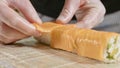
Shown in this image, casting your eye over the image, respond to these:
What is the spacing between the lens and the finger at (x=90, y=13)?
33.5 inches

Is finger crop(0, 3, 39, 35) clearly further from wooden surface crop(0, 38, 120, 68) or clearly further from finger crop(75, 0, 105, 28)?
finger crop(75, 0, 105, 28)

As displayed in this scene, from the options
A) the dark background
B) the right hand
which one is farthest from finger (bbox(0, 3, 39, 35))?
the dark background

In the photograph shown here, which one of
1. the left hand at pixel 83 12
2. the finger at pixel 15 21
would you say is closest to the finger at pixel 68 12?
the left hand at pixel 83 12

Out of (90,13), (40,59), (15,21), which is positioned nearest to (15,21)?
(15,21)

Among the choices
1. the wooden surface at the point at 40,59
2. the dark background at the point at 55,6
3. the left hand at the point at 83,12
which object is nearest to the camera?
the wooden surface at the point at 40,59

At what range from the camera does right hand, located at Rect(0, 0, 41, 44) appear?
0.70 meters

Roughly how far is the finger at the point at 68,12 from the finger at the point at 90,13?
49mm

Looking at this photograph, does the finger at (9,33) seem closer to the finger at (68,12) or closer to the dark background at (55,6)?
the finger at (68,12)

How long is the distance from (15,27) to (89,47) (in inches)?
9.9

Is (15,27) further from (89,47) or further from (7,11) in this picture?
(89,47)

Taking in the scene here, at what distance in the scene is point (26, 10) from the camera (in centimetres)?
77

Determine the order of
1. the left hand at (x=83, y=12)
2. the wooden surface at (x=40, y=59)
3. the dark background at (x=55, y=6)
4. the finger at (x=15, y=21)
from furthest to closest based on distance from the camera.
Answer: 1. the dark background at (x=55, y=6)
2. the left hand at (x=83, y=12)
3. the finger at (x=15, y=21)
4. the wooden surface at (x=40, y=59)

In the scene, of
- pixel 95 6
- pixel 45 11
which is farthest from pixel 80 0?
pixel 45 11

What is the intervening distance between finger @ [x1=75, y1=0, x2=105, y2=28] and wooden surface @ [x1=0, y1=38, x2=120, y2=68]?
0.69 ft
